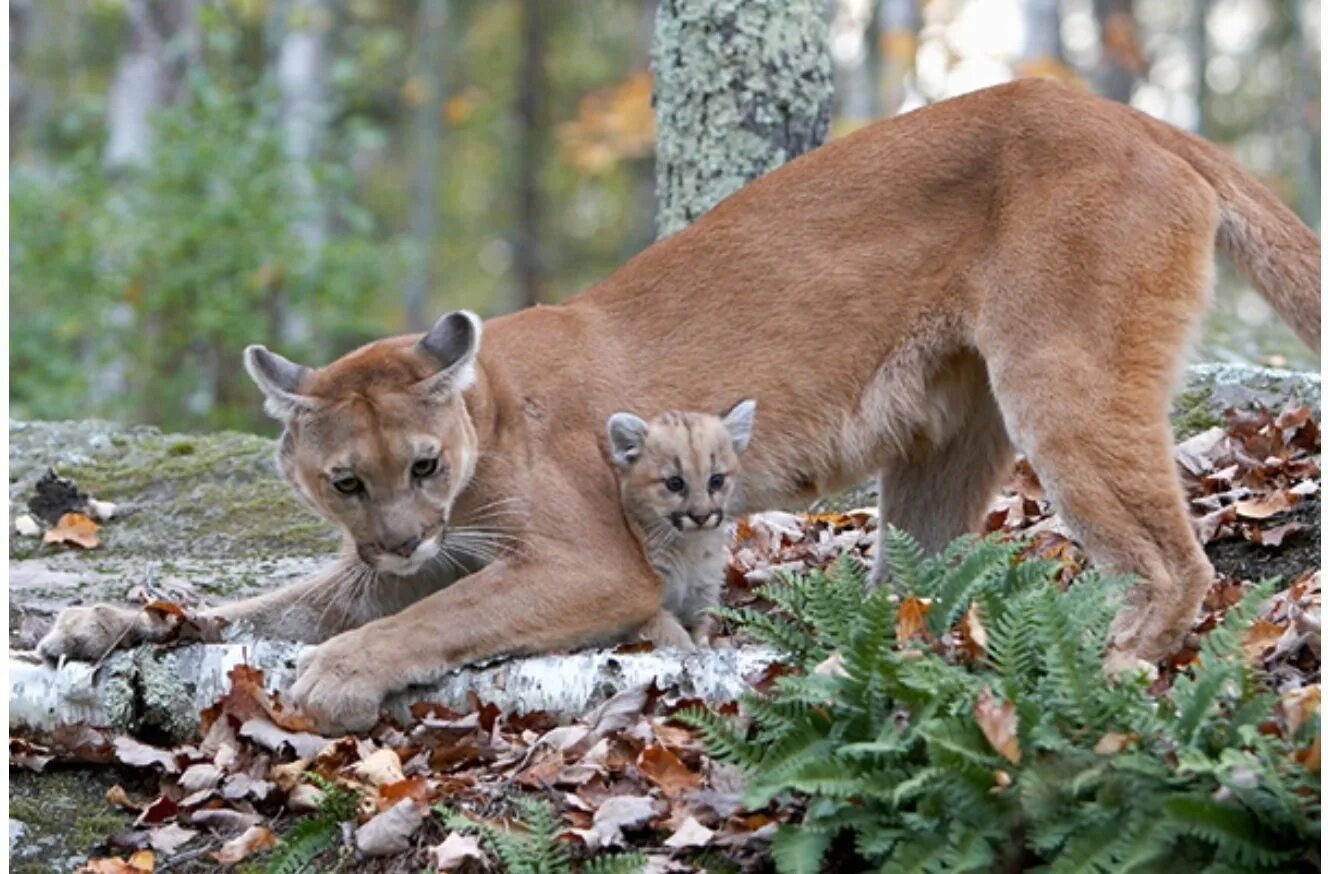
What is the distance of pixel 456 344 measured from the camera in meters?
6.63

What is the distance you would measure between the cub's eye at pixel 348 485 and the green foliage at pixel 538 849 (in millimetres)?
1618

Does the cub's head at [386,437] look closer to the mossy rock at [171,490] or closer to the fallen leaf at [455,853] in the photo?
the fallen leaf at [455,853]

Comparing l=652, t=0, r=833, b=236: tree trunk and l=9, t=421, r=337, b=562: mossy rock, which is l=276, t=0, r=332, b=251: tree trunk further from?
l=652, t=0, r=833, b=236: tree trunk

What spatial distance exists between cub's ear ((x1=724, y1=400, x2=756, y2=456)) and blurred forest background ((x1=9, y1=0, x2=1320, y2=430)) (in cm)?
539

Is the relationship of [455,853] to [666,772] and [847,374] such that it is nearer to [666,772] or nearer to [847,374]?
[666,772]

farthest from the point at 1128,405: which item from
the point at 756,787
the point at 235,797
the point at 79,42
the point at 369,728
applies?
the point at 79,42

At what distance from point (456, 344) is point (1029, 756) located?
110 inches

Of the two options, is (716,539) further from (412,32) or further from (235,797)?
(412,32)

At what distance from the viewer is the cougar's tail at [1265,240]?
6.65 meters

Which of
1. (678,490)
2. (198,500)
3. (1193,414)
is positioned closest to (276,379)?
(678,490)

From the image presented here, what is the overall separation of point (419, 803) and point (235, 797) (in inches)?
26.9

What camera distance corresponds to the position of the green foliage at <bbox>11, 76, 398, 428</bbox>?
543 inches

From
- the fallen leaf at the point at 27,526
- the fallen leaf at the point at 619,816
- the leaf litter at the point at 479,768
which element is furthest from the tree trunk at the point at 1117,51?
the fallen leaf at the point at 619,816

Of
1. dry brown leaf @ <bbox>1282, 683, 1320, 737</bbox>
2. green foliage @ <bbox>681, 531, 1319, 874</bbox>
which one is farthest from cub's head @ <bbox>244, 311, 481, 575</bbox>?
dry brown leaf @ <bbox>1282, 683, 1320, 737</bbox>
